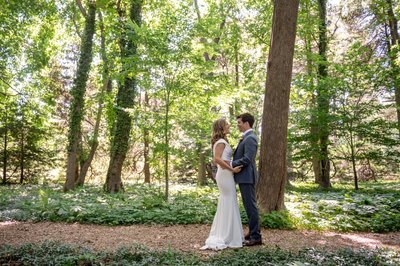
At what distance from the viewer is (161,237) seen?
21.4ft

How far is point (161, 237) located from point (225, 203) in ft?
5.22

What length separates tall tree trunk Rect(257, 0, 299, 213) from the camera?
725 centimetres

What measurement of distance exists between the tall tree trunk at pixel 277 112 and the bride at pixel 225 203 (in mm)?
1656

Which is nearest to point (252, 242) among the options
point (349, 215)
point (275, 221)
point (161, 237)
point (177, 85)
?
point (275, 221)

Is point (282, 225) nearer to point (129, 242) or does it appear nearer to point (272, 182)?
point (272, 182)

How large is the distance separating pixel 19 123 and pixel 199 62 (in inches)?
600

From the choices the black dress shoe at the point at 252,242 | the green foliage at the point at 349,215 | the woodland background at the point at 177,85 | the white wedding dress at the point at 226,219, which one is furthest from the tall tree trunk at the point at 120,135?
the black dress shoe at the point at 252,242

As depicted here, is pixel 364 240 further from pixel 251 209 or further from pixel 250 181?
pixel 250 181

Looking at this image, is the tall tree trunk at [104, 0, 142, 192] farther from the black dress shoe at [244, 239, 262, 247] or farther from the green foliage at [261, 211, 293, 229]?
the black dress shoe at [244, 239, 262, 247]

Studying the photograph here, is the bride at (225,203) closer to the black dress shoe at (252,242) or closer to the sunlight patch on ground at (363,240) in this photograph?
the black dress shoe at (252,242)

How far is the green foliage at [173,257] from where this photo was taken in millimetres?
4598

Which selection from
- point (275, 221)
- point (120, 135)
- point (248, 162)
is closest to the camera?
point (248, 162)

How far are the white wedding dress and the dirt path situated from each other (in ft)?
1.19

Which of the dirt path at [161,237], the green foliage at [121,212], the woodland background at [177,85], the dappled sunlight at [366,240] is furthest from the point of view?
the woodland background at [177,85]
